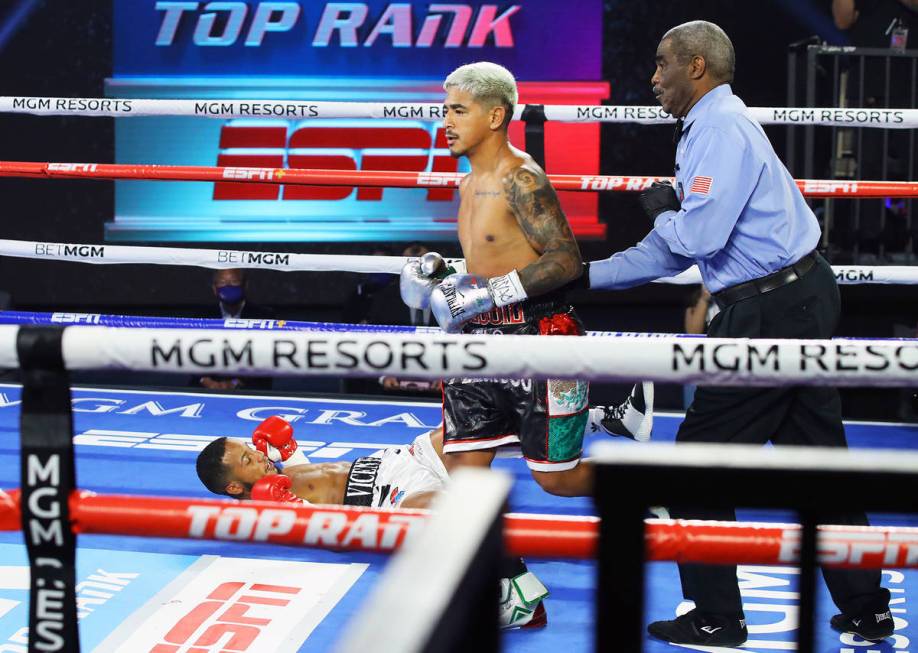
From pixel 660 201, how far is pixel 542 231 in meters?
0.30

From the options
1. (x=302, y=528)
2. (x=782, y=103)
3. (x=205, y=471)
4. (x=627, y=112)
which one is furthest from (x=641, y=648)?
(x=782, y=103)

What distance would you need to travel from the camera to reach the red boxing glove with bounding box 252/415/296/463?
10.8 feet

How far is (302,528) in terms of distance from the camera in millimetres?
1330

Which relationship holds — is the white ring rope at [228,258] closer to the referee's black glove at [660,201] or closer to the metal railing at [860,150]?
the referee's black glove at [660,201]

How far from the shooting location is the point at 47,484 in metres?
1.32

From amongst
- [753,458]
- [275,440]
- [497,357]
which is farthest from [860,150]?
[753,458]

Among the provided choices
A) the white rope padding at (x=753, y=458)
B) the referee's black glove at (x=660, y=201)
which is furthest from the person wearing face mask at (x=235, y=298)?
the white rope padding at (x=753, y=458)

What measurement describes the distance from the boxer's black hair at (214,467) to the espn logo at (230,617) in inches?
21.8

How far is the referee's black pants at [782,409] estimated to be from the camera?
8.21 ft

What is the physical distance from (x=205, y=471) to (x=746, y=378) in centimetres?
218

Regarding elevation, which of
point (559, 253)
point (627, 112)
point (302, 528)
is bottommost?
point (302, 528)

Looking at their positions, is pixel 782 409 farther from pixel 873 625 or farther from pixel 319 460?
pixel 319 460

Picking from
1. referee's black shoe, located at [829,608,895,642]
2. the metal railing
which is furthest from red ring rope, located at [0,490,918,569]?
the metal railing

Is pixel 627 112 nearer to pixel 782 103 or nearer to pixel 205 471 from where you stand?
pixel 205 471
